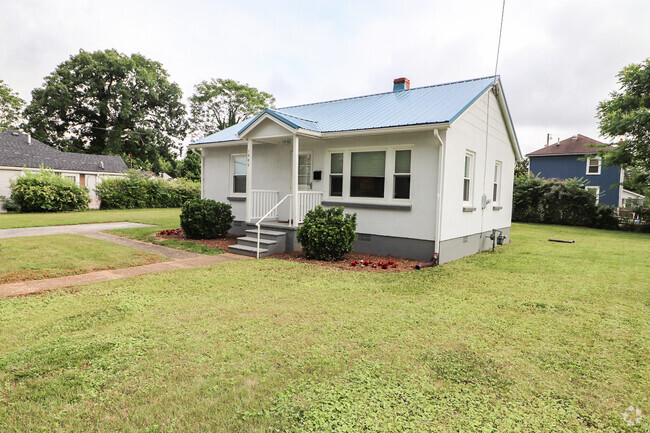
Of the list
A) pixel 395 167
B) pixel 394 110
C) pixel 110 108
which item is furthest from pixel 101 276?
pixel 110 108

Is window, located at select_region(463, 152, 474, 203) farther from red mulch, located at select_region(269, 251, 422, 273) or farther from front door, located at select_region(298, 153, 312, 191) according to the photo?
front door, located at select_region(298, 153, 312, 191)

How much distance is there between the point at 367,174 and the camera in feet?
30.4

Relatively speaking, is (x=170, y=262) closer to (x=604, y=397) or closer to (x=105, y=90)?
(x=604, y=397)

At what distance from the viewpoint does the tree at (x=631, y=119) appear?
18922 millimetres

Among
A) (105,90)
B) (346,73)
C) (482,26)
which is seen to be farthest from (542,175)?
(105,90)

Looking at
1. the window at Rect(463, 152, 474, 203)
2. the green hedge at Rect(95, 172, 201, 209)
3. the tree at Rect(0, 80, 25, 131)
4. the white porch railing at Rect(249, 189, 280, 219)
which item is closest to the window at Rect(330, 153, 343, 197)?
the white porch railing at Rect(249, 189, 280, 219)

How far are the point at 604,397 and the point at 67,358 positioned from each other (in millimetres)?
4554

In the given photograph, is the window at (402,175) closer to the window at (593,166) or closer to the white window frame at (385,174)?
the white window frame at (385,174)

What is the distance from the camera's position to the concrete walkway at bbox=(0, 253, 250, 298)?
5469 millimetres

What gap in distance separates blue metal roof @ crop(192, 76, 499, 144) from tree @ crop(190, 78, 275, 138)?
105ft

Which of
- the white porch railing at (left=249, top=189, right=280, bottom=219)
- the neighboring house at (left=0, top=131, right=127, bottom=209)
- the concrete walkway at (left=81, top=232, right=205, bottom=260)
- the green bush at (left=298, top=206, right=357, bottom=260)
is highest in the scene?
the neighboring house at (left=0, top=131, right=127, bottom=209)

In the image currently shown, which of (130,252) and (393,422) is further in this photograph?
(130,252)

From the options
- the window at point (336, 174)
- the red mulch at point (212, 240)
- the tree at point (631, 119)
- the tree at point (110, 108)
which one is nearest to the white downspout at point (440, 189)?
the window at point (336, 174)

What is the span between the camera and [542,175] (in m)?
30.5
